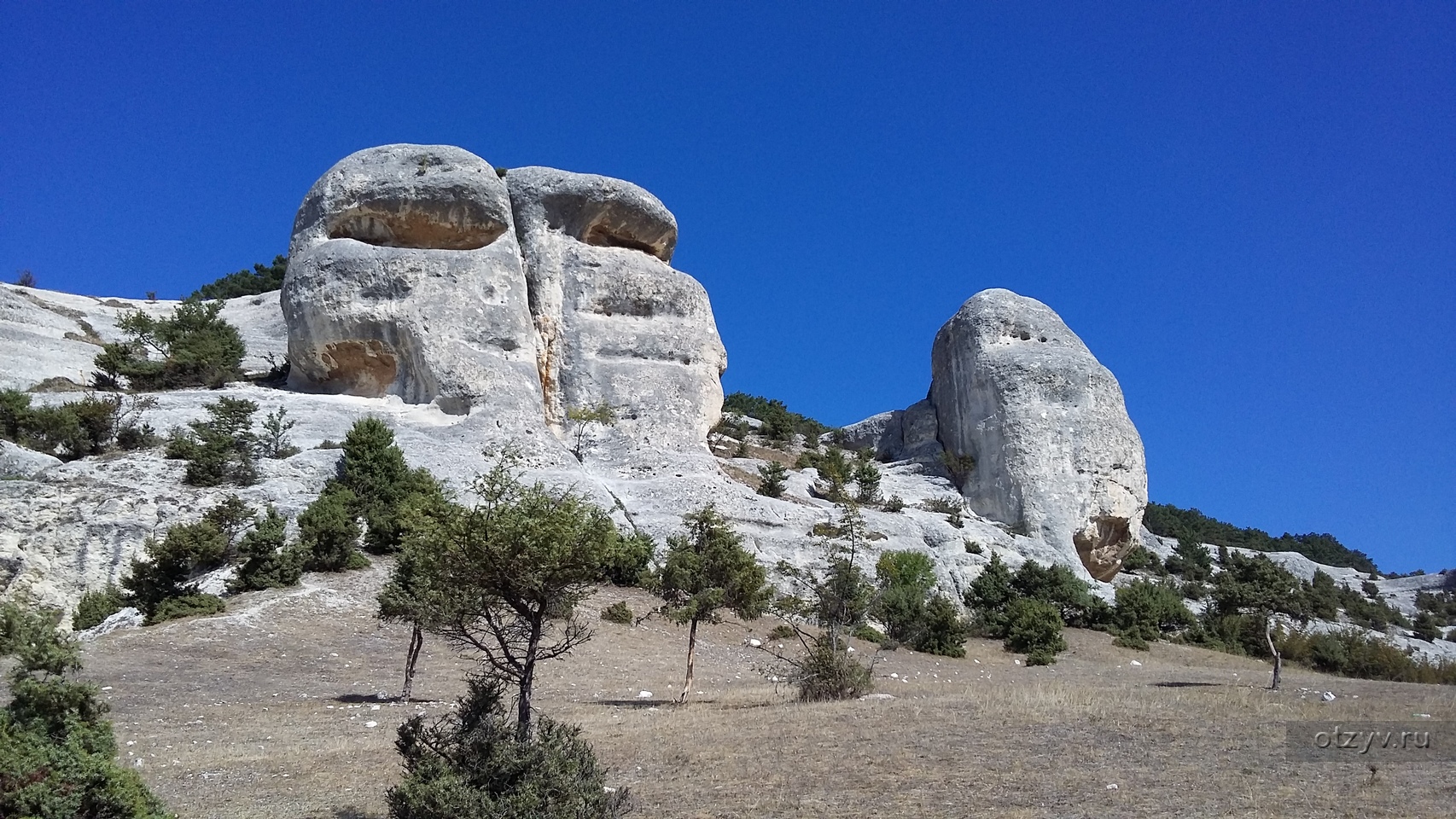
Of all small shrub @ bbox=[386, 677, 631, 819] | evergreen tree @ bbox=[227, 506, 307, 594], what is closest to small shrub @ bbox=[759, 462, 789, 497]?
evergreen tree @ bbox=[227, 506, 307, 594]

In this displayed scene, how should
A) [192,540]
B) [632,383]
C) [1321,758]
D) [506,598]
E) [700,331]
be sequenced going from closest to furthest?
[506,598], [1321,758], [192,540], [632,383], [700,331]

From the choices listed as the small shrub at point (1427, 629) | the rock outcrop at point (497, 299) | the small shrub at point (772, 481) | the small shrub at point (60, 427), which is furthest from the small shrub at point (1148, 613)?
the small shrub at point (60, 427)

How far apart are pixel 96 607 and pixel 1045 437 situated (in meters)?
28.8

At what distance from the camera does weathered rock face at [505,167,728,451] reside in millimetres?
31953

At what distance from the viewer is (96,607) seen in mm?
19062

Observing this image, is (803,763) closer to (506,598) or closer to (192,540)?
(506,598)

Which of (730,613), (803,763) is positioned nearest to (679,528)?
(730,613)

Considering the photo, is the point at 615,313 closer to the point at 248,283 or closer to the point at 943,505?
the point at 943,505

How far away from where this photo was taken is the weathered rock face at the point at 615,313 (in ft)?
105

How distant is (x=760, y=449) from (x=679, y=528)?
16744 mm

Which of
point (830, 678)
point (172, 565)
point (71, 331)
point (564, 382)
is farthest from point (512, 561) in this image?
point (71, 331)

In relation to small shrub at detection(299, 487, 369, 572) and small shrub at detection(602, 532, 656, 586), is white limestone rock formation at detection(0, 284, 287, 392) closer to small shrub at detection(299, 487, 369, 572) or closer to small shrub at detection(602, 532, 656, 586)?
small shrub at detection(299, 487, 369, 572)

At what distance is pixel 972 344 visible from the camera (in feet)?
125

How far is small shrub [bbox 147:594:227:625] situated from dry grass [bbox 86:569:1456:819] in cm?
58
